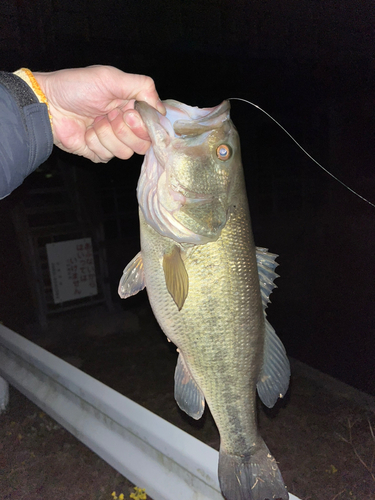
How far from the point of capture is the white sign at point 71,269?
5195 mm

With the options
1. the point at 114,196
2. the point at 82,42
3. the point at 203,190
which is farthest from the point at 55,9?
the point at 203,190

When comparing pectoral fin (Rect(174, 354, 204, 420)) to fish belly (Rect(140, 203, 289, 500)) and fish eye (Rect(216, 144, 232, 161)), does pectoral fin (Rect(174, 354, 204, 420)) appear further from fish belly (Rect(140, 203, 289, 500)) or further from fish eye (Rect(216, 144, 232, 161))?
fish eye (Rect(216, 144, 232, 161))

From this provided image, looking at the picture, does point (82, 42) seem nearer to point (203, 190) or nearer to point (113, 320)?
point (113, 320)

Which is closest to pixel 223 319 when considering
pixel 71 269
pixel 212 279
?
pixel 212 279

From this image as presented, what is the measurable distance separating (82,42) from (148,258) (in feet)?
17.9

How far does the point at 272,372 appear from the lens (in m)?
1.30

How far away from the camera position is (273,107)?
7.48m

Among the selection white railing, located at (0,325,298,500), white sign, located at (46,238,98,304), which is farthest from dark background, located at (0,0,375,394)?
white railing, located at (0,325,298,500)

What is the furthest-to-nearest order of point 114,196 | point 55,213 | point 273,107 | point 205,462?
point 114,196
point 273,107
point 55,213
point 205,462

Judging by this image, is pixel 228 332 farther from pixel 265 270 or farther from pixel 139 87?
pixel 139 87

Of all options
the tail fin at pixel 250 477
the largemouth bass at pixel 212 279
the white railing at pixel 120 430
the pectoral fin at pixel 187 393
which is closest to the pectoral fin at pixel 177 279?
the largemouth bass at pixel 212 279

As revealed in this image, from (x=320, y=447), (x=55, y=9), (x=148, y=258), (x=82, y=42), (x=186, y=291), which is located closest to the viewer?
(x=186, y=291)

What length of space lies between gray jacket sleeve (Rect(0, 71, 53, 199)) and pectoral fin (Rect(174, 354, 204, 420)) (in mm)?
978

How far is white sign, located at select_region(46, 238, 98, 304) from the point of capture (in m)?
5.20
